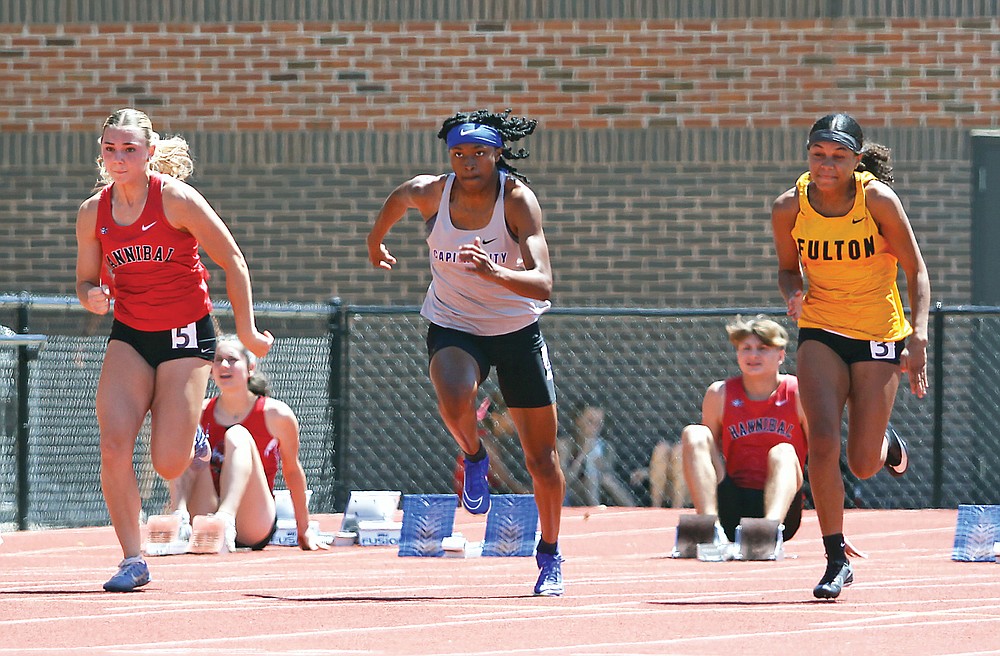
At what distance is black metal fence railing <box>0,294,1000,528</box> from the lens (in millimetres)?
14648

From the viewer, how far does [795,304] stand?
783cm

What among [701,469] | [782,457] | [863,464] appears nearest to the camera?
[863,464]

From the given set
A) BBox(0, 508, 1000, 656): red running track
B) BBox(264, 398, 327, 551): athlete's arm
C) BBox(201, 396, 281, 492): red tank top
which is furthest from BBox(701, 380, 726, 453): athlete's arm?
BBox(201, 396, 281, 492): red tank top

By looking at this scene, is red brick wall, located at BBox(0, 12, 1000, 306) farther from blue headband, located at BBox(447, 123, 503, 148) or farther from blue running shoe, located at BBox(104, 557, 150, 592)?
blue running shoe, located at BBox(104, 557, 150, 592)

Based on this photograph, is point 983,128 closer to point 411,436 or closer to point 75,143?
point 411,436

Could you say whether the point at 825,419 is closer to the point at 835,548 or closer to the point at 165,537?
the point at 835,548

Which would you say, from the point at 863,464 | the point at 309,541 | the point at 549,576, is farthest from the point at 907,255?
the point at 309,541

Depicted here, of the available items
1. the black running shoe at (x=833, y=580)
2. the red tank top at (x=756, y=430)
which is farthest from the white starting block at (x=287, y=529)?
the black running shoe at (x=833, y=580)

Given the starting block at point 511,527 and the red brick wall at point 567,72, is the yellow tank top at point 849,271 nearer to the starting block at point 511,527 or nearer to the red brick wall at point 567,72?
the starting block at point 511,527

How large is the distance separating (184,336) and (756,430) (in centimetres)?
414

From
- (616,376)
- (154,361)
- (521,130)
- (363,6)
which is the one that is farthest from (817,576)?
(363,6)

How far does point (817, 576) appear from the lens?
9.04 meters

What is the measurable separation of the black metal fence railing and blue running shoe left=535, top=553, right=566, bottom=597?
6.55 meters

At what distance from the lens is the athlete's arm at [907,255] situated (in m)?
7.71
